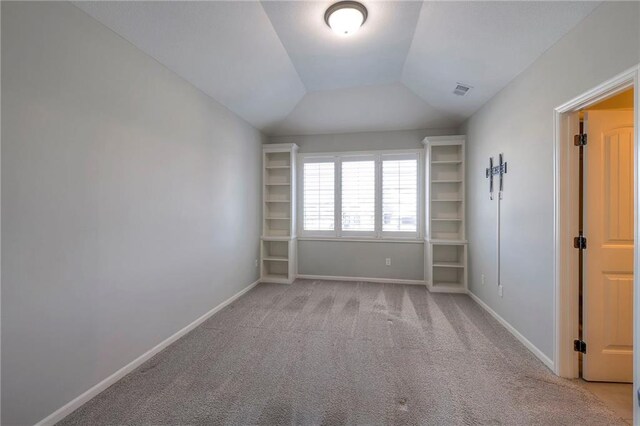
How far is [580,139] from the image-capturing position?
1978 millimetres

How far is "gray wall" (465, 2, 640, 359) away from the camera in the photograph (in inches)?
64.6

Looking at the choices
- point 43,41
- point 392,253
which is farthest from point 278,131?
point 43,41

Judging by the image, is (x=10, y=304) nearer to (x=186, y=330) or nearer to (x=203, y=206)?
(x=186, y=330)

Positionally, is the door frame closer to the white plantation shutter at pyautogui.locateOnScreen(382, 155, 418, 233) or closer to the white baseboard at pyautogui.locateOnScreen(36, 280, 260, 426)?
the white plantation shutter at pyautogui.locateOnScreen(382, 155, 418, 233)

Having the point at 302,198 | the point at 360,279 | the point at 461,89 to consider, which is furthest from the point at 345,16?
the point at 360,279

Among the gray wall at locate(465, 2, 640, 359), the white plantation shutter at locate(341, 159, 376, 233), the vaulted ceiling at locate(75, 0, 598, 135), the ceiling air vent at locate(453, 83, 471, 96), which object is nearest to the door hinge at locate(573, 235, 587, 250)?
the gray wall at locate(465, 2, 640, 359)

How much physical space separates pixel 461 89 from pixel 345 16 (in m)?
1.88

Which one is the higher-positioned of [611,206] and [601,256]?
[611,206]

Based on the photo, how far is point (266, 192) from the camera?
15.6 feet

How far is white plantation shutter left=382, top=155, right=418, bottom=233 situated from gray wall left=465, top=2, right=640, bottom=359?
1.17 metres

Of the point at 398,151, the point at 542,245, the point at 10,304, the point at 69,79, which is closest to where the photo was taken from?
the point at 10,304

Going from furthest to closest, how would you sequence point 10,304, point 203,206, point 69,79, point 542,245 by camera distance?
1. point 203,206
2. point 542,245
3. point 69,79
4. point 10,304

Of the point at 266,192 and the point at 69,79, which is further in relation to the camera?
the point at 266,192

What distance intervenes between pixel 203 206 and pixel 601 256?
3658 millimetres
